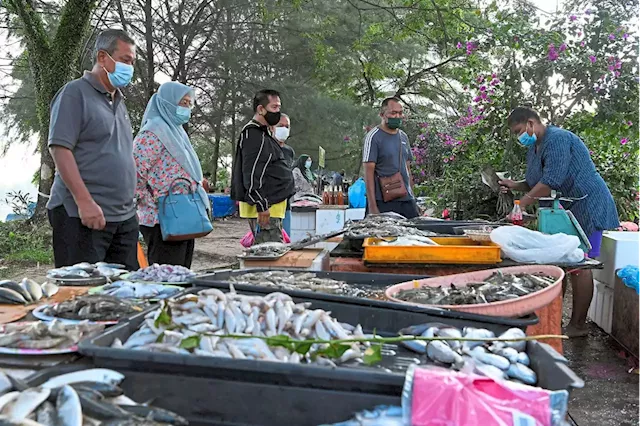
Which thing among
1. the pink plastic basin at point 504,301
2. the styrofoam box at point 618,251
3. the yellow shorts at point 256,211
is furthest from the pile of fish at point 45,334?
the styrofoam box at point 618,251

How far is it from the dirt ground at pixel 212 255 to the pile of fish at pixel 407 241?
298 cm

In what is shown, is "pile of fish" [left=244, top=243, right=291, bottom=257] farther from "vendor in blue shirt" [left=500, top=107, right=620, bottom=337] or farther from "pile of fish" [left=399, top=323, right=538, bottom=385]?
"vendor in blue shirt" [left=500, top=107, right=620, bottom=337]

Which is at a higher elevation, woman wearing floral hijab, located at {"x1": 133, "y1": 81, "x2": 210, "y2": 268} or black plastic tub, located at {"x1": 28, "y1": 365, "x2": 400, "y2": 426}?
woman wearing floral hijab, located at {"x1": 133, "y1": 81, "x2": 210, "y2": 268}

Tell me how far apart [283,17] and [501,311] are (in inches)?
623

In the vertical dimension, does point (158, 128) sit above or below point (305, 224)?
above

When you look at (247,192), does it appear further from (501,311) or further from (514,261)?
(501,311)

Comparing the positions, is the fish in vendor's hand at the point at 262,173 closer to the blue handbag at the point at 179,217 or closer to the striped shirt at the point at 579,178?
the blue handbag at the point at 179,217

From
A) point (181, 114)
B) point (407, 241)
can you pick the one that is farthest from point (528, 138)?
point (181, 114)

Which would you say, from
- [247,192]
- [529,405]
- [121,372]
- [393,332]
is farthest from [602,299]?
[121,372]

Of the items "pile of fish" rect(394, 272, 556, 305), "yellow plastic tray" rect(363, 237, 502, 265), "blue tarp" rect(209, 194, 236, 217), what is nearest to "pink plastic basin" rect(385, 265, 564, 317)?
"pile of fish" rect(394, 272, 556, 305)

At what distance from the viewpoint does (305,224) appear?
8.95 meters

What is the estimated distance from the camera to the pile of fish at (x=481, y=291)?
2.52 metres

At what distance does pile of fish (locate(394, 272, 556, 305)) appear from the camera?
2.52m

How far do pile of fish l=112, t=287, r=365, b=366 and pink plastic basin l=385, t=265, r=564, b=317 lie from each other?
1.77ft
